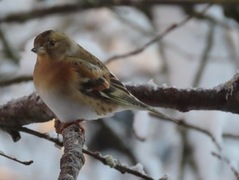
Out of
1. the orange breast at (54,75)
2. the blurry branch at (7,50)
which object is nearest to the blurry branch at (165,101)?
the orange breast at (54,75)

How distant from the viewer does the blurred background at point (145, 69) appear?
251 centimetres

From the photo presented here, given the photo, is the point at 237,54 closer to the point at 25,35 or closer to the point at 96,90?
the point at 25,35

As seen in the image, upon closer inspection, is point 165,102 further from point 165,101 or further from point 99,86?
point 99,86

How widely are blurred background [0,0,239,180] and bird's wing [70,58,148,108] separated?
17.6 inches

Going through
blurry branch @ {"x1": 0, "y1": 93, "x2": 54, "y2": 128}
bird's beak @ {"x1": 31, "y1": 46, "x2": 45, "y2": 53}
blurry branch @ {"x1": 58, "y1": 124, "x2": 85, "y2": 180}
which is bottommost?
blurry branch @ {"x1": 58, "y1": 124, "x2": 85, "y2": 180}

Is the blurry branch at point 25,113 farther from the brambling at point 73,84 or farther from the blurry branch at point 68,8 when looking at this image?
the blurry branch at point 68,8

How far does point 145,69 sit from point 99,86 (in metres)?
2.82

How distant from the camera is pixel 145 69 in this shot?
4.30 meters

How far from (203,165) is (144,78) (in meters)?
1.54

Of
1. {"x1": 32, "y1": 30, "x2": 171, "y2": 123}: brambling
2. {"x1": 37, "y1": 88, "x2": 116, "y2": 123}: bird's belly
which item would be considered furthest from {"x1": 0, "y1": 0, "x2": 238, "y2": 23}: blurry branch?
{"x1": 37, "y1": 88, "x2": 116, "y2": 123}: bird's belly

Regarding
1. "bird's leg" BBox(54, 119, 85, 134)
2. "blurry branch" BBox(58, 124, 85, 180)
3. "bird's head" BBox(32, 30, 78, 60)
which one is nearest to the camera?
"blurry branch" BBox(58, 124, 85, 180)

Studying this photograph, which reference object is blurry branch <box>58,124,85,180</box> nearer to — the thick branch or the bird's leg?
the bird's leg

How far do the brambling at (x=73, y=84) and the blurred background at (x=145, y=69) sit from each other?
1.49ft

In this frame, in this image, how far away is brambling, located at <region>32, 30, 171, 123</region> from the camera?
140 centimetres
